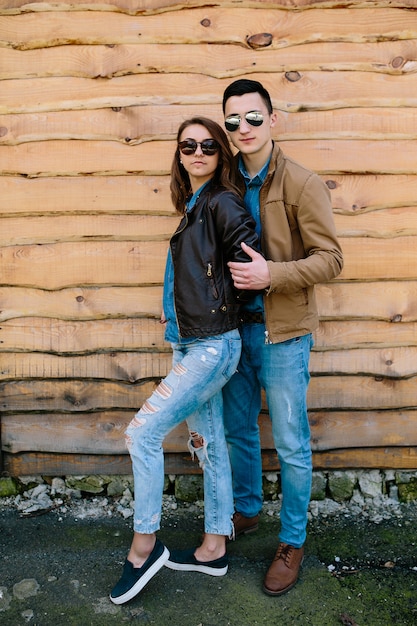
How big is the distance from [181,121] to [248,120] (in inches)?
34.3

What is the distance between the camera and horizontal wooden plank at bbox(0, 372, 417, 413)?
3846mm

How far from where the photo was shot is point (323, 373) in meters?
3.82

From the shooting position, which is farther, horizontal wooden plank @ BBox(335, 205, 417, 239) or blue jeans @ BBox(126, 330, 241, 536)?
horizontal wooden plank @ BBox(335, 205, 417, 239)

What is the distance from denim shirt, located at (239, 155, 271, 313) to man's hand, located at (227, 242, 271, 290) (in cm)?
22

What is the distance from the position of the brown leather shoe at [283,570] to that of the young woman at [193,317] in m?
0.54

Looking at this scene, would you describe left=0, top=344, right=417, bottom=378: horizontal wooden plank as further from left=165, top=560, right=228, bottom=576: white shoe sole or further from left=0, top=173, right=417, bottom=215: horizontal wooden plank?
left=165, top=560, right=228, bottom=576: white shoe sole

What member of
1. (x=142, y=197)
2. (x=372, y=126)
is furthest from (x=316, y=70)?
(x=142, y=197)

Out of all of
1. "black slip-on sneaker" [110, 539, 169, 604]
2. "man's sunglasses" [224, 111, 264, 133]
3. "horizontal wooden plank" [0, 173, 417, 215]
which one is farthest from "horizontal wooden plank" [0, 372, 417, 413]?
"man's sunglasses" [224, 111, 264, 133]

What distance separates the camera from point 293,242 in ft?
9.79

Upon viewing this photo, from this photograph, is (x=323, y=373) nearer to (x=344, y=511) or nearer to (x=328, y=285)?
(x=328, y=285)

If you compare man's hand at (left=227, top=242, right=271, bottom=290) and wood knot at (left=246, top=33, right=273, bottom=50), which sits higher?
wood knot at (left=246, top=33, right=273, bottom=50)

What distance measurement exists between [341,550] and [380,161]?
2217 mm

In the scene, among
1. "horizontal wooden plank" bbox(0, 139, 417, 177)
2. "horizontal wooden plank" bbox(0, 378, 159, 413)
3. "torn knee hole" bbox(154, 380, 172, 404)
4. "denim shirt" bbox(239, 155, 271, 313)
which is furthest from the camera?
"horizontal wooden plank" bbox(0, 378, 159, 413)

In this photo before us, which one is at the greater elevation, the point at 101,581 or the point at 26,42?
the point at 26,42
